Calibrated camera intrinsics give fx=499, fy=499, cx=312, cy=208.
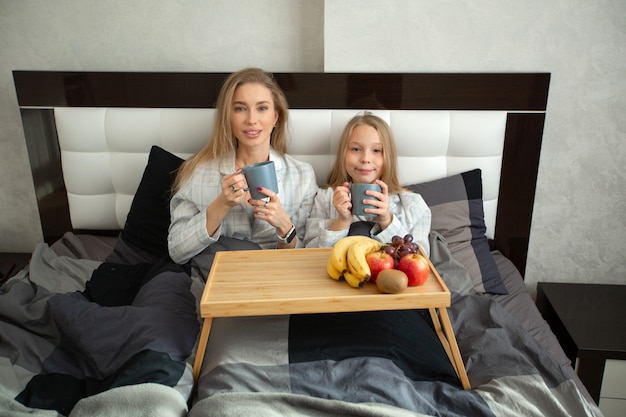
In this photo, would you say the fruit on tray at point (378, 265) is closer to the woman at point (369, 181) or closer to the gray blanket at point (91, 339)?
the woman at point (369, 181)

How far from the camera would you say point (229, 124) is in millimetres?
1688

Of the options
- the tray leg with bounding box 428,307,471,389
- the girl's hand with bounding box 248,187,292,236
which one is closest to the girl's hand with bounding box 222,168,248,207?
the girl's hand with bounding box 248,187,292,236

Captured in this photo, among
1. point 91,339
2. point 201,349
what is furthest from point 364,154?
point 91,339

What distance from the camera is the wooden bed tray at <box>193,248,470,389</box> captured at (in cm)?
111

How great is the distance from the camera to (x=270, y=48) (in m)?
1.97

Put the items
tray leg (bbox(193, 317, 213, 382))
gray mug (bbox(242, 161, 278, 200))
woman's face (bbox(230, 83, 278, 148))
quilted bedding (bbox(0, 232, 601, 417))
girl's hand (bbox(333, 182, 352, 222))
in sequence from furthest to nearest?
woman's face (bbox(230, 83, 278, 148)) < girl's hand (bbox(333, 182, 352, 222)) < gray mug (bbox(242, 161, 278, 200)) < tray leg (bbox(193, 317, 213, 382)) < quilted bedding (bbox(0, 232, 601, 417))

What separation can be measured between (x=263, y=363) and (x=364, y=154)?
799mm

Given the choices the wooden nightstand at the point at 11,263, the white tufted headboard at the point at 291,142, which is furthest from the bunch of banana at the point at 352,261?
the wooden nightstand at the point at 11,263

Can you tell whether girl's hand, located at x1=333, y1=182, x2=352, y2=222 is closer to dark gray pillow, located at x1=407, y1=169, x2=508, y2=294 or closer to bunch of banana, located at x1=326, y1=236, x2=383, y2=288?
bunch of banana, located at x1=326, y1=236, x2=383, y2=288

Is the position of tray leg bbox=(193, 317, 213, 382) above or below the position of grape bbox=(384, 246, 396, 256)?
below

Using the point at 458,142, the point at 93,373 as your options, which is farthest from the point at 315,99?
the point at 93,373

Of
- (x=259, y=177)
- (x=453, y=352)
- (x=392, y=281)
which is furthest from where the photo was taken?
(x=259, y=177)

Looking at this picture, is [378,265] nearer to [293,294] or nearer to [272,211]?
[293,294]

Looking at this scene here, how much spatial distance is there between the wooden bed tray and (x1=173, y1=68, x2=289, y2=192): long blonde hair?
1.67 feet
